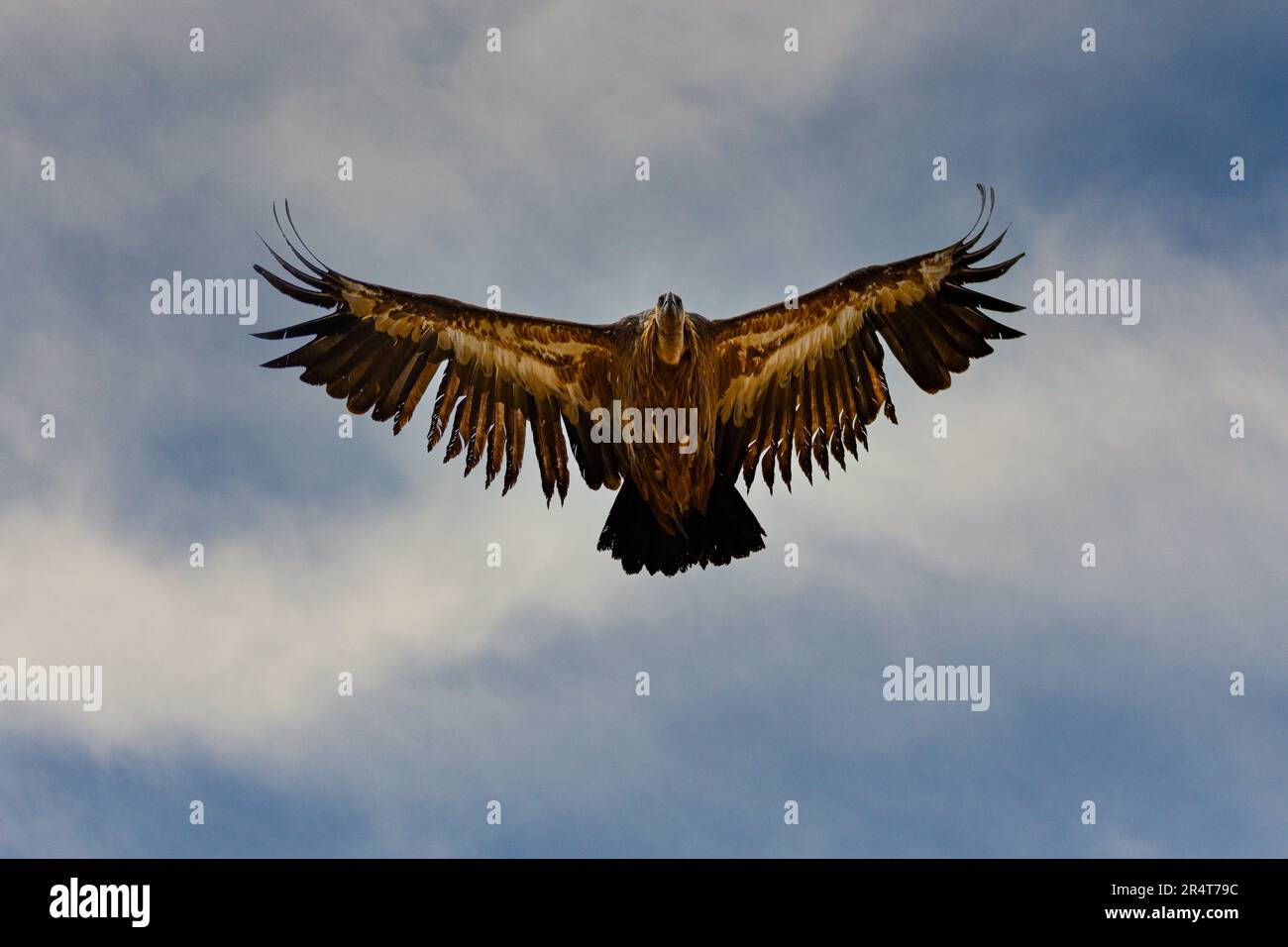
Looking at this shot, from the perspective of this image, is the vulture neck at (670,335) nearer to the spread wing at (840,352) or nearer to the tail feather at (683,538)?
the spread wing at (840,352)

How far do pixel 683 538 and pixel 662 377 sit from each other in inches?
58.9

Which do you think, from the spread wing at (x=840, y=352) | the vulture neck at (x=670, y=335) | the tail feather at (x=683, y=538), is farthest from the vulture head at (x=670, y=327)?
the tail feather at (x=683, y=538)

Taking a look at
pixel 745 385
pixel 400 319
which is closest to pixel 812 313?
pixel 745 385

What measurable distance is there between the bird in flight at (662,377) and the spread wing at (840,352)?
0.01 meters

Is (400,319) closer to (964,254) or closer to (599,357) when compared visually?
(599,357)

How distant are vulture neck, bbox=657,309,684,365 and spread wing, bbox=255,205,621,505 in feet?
2.75

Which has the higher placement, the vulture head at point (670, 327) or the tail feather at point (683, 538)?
the vulture head at point (670, 327)

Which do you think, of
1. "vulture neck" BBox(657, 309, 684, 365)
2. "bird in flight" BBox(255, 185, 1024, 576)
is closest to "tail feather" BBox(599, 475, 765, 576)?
"bird in flight" BBox(255, 185, 1024, 576)

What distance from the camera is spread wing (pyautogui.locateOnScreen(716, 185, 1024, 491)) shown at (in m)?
11.6

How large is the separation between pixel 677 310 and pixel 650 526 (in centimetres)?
204

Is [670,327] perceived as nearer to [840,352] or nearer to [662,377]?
[662,377]

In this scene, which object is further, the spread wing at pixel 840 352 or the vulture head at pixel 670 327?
the spread wing at pixel 840 352

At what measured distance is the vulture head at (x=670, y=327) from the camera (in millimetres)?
11039

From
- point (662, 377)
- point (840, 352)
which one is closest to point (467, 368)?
point (662, 377)
